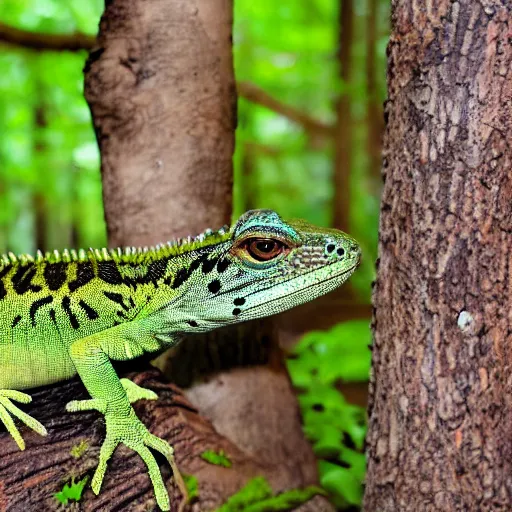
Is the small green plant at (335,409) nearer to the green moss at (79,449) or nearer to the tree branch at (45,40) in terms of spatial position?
the green moss at (79,449)

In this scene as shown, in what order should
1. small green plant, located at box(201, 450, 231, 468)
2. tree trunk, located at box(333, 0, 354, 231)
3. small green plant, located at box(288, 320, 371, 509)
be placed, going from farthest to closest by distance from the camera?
tree trunk, located at box(333, 0, 354, 231), small green plant, located at box(288, 320, 371, 509), small green plant, located at box(201, 450, 231, 468)

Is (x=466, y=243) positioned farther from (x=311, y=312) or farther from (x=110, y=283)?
(x=311, y=312)

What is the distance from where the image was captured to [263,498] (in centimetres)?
292

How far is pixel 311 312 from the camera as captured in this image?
7387mm

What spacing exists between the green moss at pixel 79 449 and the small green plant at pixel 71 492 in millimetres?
88

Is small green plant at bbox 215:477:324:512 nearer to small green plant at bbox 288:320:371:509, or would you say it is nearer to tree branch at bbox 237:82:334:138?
small green plant at bbox 288:320:371:509

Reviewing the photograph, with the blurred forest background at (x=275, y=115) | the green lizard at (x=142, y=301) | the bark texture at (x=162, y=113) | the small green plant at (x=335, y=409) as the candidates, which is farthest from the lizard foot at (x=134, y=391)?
the blurred forest background at (x=275, y=115)

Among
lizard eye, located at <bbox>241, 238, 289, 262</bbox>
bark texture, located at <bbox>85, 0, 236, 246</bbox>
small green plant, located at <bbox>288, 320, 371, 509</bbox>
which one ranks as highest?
bark texture, located at <bbox>85, 0, 236, 246</bbox>

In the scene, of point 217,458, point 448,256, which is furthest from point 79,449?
point 448,256

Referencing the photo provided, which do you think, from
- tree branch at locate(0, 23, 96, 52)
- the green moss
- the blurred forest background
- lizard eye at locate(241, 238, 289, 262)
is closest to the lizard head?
lizard eye at locate(241, 238, 289, 262)

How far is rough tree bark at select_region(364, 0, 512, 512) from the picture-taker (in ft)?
6.50

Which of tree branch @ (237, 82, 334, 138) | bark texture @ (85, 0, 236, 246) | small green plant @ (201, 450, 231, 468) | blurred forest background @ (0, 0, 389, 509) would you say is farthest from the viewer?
tree branch @ (237, 82, 334, 138)

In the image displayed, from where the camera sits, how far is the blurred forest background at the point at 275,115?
4.66 meters

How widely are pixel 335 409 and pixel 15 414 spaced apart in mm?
2195
